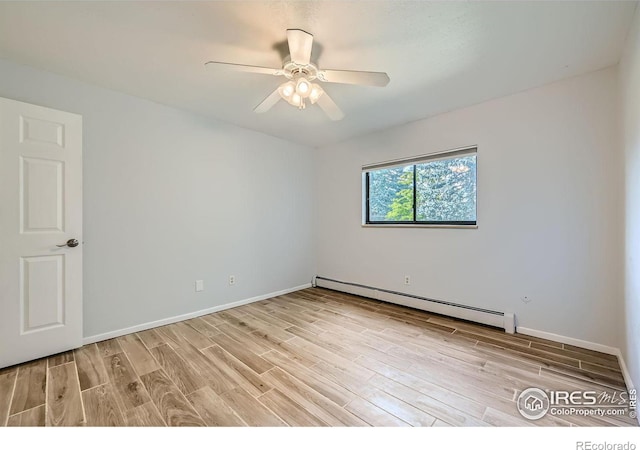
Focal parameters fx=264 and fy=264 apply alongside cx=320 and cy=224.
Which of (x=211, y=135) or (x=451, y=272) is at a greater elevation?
(x=211, y=135)

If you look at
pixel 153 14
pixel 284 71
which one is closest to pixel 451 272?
pixel 284 71

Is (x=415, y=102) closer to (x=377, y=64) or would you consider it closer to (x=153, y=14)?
(x=377, y=64)

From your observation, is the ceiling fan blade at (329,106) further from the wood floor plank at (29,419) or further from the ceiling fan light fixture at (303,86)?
the wood floor plank at (29,419)

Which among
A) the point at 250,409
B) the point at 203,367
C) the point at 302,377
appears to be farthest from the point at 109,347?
the point at 302,377

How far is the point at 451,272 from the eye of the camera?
2977 mm

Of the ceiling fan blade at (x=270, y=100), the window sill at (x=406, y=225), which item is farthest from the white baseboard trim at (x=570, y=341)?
the ceiling fan blade at (x=270, y=100)

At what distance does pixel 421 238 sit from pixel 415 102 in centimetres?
154

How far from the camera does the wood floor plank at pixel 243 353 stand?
2.00 meters

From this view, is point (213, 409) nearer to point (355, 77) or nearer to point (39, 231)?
point (39, 231)

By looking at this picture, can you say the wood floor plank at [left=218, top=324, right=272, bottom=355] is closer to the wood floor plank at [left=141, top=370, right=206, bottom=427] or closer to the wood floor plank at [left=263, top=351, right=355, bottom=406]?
the wood floor plank at [left=263, top=351, right=355, bottom=406]

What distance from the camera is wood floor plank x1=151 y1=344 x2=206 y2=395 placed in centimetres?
176

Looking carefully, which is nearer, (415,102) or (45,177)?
(45,177)

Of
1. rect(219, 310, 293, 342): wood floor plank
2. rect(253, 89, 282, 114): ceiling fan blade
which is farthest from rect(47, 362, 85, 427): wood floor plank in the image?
rect(253, 89, 282, 114): ceiling fan blade

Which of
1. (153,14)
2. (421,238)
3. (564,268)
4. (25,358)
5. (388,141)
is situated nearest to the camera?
(153,14)
